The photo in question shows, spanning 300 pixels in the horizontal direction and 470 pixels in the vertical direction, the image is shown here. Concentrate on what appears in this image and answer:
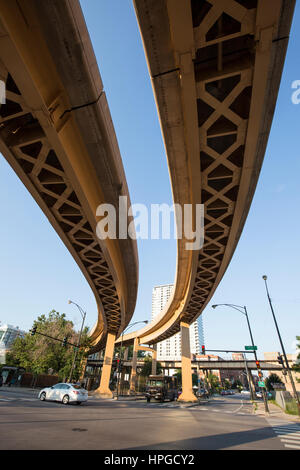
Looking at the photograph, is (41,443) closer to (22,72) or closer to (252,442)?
(252,442)

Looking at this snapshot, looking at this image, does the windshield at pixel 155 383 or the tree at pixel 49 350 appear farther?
the tree at pixel 49 350

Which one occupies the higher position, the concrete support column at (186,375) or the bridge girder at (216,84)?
the bridge girder at (216,84)

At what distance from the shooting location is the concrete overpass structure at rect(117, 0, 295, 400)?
6117 millimetres

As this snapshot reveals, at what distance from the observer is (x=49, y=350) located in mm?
39906

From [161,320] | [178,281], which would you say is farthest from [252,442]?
[161,320]

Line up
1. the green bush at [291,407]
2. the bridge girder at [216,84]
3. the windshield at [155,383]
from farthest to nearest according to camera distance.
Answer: the windshield at [155,383] < the green bush at [291,407] < the bridge girder at [216,84]

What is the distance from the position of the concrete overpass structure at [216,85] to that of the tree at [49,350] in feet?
114

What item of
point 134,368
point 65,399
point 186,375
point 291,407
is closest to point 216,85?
point 65,399

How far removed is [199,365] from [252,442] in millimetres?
73883

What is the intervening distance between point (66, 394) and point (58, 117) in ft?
58.6

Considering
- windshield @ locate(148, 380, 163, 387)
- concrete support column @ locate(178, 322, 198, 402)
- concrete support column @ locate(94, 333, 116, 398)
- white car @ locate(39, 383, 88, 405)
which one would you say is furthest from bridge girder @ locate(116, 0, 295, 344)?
concrete support column @ locate(94, 333, 116, 398)

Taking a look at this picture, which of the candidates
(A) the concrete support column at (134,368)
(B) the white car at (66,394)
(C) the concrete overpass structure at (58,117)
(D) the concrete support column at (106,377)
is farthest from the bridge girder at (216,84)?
(A) the concrete support column at (134,368)

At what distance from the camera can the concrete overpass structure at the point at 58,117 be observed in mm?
6658

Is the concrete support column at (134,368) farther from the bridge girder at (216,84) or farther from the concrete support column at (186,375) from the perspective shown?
the bridge girder at (216,84)
